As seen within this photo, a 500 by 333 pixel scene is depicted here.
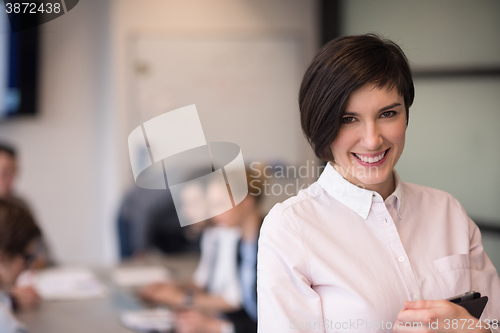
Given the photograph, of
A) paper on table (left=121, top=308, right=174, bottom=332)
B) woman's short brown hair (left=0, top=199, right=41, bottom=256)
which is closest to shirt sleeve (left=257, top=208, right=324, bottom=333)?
paper on table (left=121, top=308, right=174, bottom=332)

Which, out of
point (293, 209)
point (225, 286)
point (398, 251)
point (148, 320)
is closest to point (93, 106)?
point (225, 286)

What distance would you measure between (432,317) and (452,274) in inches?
6.7

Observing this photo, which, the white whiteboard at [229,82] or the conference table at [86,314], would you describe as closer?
the conference table at [86,314]

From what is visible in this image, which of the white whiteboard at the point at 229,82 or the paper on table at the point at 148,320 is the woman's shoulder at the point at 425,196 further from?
the white whiteboard at the point at 229,82

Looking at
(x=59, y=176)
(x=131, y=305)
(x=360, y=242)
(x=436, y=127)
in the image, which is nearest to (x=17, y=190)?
(x=59, y=176)

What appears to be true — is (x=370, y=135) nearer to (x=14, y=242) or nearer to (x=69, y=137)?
(x=14, y=242)

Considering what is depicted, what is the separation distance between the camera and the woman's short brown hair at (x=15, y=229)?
2.03 meters

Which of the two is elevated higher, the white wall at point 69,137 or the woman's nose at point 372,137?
the woman's nose at point 372,137

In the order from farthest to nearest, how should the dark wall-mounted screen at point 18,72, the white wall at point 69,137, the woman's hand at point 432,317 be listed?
the white wall at point 69,137 < the dark wall-mounted screen at point 18,72 < the woman's hand at point 432,317

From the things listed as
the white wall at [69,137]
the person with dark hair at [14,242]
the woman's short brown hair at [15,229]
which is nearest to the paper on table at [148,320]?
the person with dark hair at [14,242]

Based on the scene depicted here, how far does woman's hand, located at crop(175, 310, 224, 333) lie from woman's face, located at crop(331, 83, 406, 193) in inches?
42.7

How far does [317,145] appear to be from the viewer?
89 centimetres

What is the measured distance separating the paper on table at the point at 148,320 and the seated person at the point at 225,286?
0.17 feet

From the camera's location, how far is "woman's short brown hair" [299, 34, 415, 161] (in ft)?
2.70
